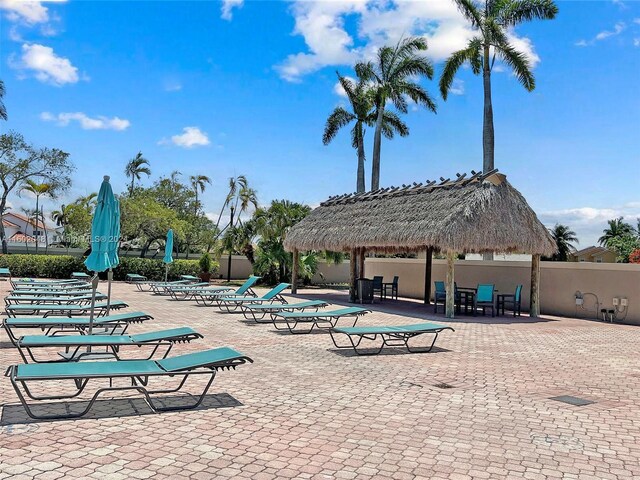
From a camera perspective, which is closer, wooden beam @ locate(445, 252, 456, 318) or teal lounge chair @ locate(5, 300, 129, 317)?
teal lounge chair @ locate(5, 300, 129, 317)

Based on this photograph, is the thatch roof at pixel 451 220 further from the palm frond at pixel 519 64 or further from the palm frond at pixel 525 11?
the palm frond at pixel 525 11

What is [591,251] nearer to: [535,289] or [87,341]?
[535,289]

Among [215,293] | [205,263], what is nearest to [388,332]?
[215,293]

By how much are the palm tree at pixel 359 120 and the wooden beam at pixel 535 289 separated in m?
17.2

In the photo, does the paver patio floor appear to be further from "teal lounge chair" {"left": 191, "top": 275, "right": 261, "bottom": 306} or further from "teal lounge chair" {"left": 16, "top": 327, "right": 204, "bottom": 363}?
"teal lounge chair" {"left": 191, "top": 275, "right": 261, "bottom": 306}

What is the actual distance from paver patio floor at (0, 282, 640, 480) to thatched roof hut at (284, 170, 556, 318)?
19.5 feet

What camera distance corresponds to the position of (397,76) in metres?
31.2

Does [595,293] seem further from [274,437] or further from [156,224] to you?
[156,224]

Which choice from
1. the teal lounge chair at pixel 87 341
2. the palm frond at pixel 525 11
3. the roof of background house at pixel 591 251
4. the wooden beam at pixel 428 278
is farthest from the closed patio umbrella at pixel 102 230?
the roof of background house at pixel 591 251

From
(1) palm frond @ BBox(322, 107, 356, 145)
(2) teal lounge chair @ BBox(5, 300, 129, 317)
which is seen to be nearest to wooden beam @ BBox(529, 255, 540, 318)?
(2) teal lounge chair @ BBox(5, 300, 129, 317)

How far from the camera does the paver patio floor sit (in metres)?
3.99

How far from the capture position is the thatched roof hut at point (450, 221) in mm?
14523

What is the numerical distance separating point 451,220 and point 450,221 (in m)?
0.04

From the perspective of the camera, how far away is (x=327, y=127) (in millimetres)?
34094
